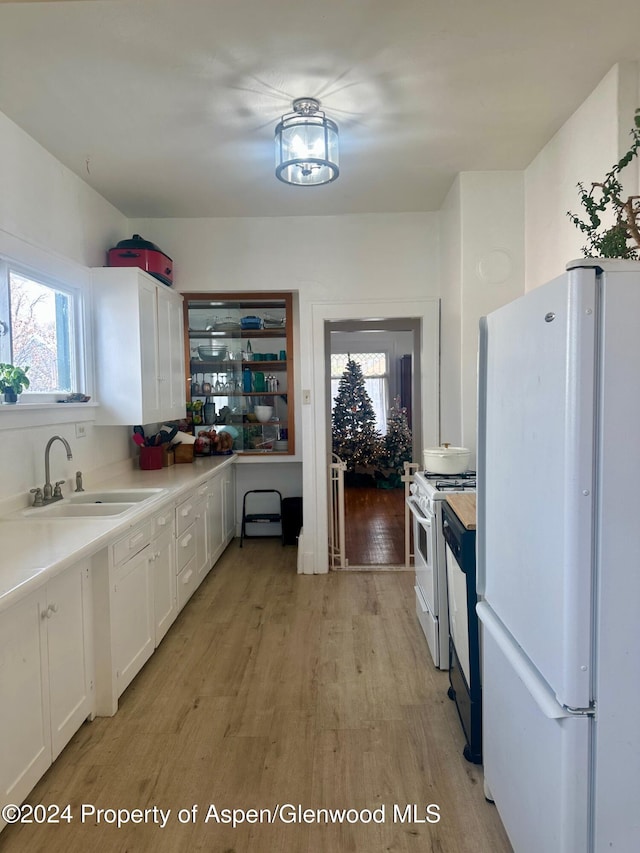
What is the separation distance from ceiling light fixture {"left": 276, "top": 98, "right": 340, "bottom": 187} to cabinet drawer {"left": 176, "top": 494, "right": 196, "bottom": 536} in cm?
197

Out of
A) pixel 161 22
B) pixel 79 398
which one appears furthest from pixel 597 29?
pixel 79 398

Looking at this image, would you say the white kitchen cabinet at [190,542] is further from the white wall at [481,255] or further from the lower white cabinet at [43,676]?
the white wall at [481,255]

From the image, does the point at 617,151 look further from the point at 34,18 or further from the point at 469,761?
the point at 469,761

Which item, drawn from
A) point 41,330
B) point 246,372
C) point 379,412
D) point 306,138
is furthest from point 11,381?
point 379,412

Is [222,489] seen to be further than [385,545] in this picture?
No

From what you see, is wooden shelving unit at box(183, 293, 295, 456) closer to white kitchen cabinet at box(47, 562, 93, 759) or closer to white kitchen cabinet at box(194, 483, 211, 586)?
white kitchen cabinet at box(194, 483, 211, 586)

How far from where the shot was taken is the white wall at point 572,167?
7.34ft

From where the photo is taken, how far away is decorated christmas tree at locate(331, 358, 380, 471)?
7.97 meters

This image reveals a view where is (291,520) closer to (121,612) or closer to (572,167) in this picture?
(121,612)

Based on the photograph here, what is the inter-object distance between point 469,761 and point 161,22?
294cm

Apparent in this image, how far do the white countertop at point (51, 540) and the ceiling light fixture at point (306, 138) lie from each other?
5.88ft

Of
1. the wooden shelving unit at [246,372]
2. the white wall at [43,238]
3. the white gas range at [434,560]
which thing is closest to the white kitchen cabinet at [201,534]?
the white wall at [43,238]

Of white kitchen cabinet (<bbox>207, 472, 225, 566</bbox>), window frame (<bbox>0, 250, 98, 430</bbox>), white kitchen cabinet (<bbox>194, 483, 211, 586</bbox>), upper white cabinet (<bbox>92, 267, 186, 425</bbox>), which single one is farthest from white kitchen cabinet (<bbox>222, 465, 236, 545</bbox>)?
window frame (<bbox>0, 250, 98, 430</bbox>)

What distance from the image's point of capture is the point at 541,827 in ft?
4.32
